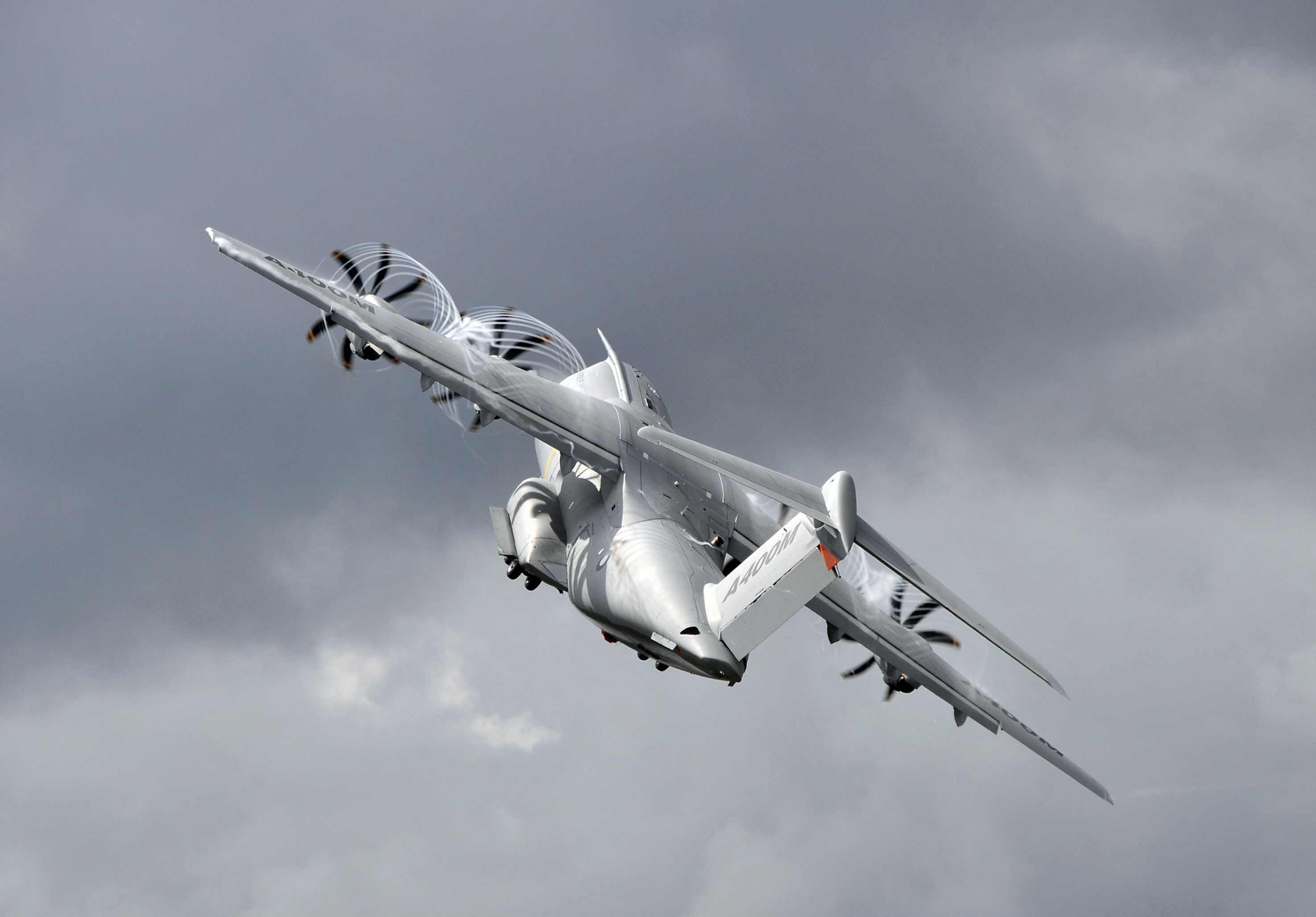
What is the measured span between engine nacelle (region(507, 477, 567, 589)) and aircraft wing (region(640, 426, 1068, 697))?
781cm

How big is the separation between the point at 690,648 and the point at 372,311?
15.4 metres

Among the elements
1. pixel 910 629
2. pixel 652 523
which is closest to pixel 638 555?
pixel 652 523

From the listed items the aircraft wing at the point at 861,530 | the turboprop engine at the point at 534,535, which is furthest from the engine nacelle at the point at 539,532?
the aircraft wing at the point at 861,530

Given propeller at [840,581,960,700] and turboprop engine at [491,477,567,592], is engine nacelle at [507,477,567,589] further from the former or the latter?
propeller at [840,581,960,700]

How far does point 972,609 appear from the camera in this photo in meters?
40.4

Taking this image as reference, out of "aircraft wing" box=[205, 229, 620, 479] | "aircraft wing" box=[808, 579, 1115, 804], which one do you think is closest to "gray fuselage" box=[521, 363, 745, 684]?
"aircraft wing" box=[205, 229, 620, 479]

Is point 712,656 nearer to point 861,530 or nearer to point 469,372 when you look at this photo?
point 861,530

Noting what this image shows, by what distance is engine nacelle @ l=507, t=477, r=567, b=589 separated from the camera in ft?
154

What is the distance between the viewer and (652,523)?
4425 cm

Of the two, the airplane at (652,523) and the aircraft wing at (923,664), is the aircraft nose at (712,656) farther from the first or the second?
the aircraft wing at (923,664)

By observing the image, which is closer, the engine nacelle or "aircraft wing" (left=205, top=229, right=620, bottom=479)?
"aircraft wing" (left=205, top=229, right=620, bottom=479)

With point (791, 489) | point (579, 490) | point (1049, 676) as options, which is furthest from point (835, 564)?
point (579, 490)

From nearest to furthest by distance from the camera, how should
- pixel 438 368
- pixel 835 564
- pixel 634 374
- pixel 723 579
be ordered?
pixel 835 564 < pixel 723 579 < pixel 438 368 < pixel 634 374

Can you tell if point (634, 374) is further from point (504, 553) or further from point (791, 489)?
point (791, 489)
